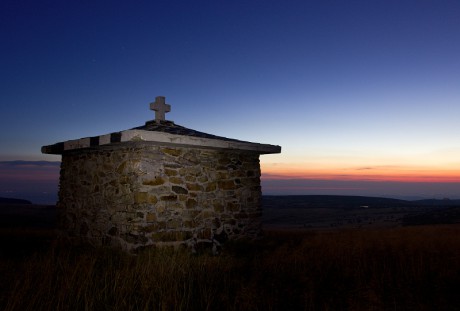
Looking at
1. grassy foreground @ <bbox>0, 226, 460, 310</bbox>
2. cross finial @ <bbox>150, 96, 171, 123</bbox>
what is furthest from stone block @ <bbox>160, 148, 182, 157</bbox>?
grassy foreground @ <bbox>0, 226, 460, 310</bbox>

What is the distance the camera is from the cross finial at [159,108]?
8.16m

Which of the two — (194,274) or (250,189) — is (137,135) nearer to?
(194,274)

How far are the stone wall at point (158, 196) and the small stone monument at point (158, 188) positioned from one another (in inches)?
0.7

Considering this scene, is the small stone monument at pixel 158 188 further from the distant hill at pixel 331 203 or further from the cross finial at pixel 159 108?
the distant hill at pixel 331 203

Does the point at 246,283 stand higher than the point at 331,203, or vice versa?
the point at 246,283

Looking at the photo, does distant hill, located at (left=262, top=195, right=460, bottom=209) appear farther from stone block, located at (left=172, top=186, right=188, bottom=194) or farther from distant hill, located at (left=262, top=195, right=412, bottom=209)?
stone block, located at (left=172, top=186, right=188, bottom=194)

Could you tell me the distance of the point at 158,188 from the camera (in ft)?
21.2

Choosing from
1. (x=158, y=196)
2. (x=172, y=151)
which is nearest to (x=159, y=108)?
(x=172, y=151)

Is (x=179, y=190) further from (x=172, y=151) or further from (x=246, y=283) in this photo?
(x=246, y=283)

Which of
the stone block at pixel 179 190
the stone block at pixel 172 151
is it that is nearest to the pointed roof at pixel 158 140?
the stone block at pixel 172 151

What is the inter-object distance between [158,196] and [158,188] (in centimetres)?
15

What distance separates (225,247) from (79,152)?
151 inches

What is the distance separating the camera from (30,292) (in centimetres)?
368

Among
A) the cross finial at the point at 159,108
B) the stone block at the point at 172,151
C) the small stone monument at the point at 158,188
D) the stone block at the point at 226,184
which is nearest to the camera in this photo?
the small stone monument at the point at 158,188
